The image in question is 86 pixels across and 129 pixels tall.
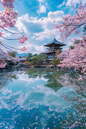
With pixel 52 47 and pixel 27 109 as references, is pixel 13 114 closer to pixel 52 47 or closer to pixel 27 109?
pixel 27 109

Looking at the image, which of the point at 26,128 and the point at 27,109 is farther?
the point at 27,109

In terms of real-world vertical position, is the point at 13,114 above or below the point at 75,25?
below

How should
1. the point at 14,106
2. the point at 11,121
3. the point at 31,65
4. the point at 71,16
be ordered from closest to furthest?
the point at 11,121 → the point at 71,16 → the point at 14,106 → the point at 31,65

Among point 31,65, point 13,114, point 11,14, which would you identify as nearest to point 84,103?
point 13,114

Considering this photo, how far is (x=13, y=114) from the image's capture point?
2098mm

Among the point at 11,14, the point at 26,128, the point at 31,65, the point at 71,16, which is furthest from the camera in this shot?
the point at 31,65

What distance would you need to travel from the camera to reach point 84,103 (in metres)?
2.48

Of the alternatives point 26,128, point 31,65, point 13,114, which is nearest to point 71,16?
point 26,128

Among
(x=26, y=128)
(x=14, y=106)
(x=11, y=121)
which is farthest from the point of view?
(x=14, y=106)

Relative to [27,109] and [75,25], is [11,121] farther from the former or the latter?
[75,25]

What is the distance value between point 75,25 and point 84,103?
7.76 feet

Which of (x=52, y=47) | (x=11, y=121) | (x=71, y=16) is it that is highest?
(x=52, y=47)

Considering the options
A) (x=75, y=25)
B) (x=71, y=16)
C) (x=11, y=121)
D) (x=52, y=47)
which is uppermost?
(x=52, y=47)

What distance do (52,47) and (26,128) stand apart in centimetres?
1730
